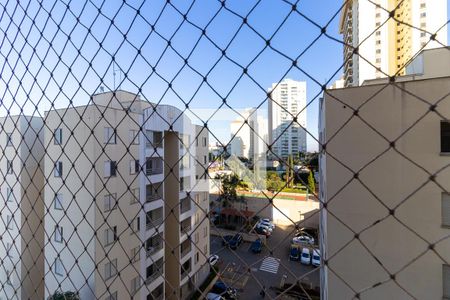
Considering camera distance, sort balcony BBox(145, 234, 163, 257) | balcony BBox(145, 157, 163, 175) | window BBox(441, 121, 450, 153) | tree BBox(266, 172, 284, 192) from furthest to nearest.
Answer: balcony BBox(145, 157, 163, 175) → balcony BBox(145, 234, 163, 257) → window BBox(441, 121, 450, 153) → tree BBox(266, 172, 284, 192)

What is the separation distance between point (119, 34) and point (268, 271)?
5904 mm

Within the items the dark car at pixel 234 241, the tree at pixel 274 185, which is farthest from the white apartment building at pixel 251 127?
the dark car at pixel 234 241

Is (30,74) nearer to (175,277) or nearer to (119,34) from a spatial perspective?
(119,34)

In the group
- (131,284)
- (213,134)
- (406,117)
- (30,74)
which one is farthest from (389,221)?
(131,284)

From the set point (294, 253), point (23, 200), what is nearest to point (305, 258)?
point (294, 253)

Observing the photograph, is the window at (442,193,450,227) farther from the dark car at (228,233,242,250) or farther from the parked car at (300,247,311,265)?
the parked car at (300,247,311,265)

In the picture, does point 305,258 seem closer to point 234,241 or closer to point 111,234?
point 111,234

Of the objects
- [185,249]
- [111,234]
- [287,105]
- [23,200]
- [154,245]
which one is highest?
[287,105]

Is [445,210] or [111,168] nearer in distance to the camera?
[111,168]

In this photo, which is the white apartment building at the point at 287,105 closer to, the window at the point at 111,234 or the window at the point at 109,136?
the window at the point at 109,136

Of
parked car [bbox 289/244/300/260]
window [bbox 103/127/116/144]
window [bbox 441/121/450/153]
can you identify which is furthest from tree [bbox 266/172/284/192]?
parked car [bbox 289/244/300/260]

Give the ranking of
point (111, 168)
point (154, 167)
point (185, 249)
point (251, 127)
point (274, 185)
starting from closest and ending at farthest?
1. point (251, 127)
2. point (111, 168)
3. point (274, 185)
4. point (154, 167)
5. point (185, 249)

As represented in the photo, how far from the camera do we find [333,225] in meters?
2.10

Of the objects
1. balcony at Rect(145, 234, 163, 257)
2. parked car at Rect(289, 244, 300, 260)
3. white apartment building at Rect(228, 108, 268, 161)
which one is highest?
white apartment building at Rect(228, 108, 268, 161)
